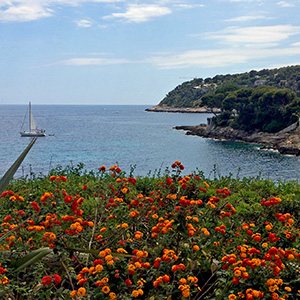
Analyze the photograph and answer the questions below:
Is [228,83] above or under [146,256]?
above

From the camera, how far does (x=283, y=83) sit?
377 ft

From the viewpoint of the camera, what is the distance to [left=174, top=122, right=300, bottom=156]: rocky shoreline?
161 feet

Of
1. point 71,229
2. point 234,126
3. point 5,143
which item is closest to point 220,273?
point 71,229

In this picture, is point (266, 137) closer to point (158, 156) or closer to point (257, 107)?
point (257, 107)

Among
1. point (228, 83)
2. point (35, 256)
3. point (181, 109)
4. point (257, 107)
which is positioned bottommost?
point (35, 256)

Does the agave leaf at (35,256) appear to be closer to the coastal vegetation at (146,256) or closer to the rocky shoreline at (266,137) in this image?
the coastal vegetation at (146,256)

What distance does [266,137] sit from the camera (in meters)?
57.2

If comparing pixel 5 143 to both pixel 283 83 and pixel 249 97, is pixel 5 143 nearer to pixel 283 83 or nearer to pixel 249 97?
pixel 249 97

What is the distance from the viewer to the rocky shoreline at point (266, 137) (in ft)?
161

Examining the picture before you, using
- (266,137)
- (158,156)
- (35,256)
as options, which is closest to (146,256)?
(35,256)

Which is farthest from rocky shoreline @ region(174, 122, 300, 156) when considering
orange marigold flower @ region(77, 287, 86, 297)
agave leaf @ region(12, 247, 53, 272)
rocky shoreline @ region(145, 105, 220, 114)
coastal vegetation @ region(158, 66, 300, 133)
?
rocky shoreline @ region(145, 105, 220, 114)

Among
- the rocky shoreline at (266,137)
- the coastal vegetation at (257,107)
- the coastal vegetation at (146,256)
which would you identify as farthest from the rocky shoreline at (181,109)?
the coastal vegetation at (146,256)

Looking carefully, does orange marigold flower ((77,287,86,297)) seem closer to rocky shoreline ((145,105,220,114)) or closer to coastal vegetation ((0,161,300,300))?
coastal vegetation ((0,161,300,300))

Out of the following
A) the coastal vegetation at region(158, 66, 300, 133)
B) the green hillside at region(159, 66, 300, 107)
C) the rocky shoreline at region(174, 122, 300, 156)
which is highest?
the green hillside at region(159, 66, 300, 107)
